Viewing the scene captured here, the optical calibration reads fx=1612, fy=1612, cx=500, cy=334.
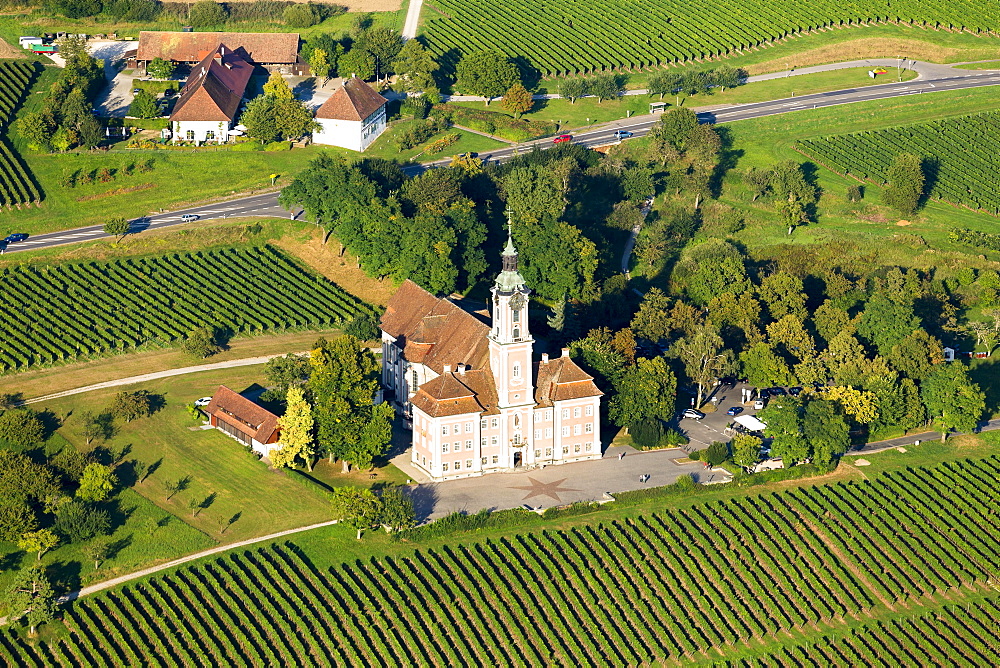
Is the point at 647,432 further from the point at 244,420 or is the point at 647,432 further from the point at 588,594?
the point at 244,420

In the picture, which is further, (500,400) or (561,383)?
(561,383)

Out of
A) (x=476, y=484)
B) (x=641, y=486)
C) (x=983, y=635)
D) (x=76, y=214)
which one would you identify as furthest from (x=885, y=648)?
(x=76, y=214)

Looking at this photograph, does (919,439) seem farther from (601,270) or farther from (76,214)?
(76,214)

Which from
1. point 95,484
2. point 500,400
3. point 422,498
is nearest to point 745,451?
point 500,400

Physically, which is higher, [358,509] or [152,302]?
[152,302]

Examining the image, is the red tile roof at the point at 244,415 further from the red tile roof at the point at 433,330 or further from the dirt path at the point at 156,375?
the red tile roof at the point at 433,330

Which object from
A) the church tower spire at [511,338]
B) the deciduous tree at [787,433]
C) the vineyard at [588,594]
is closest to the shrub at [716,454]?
the deciduous tree at [787,433]
